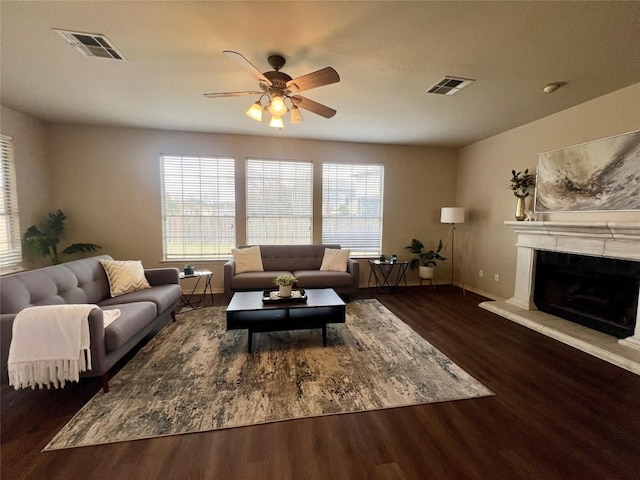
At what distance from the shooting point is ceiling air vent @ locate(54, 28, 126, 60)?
2.01 m

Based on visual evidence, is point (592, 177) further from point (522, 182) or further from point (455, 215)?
point (455, 215)

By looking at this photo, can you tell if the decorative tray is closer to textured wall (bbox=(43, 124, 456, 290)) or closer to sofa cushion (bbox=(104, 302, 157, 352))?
sofa cushion (bbox=(104, 302, 157, 352))

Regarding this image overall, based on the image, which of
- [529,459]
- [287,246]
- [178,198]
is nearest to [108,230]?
[178,198]

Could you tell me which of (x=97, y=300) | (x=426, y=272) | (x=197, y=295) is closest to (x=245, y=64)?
(x=97, y=300)

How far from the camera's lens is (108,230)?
168 inches

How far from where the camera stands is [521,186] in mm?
3812

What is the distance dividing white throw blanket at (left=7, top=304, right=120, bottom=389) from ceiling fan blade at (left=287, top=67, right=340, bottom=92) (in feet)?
7.55

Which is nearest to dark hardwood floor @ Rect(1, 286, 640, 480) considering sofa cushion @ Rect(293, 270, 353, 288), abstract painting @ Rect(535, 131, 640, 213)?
abstract painting @ Rect(535, 131, 640, 213)

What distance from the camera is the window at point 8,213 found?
3.34 meters

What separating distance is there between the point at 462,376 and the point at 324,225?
10.8 feet

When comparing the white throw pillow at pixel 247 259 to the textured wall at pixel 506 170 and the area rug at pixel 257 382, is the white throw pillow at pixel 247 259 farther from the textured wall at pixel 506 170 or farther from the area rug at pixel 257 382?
the textured wall at pixel 506 170

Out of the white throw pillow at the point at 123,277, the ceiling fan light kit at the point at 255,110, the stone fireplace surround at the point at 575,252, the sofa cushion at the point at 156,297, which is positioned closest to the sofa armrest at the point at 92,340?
the sofa cushion at the point at 156,297

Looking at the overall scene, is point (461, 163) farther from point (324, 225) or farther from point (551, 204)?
point (324, 225)

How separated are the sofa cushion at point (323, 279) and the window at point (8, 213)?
146 inches
